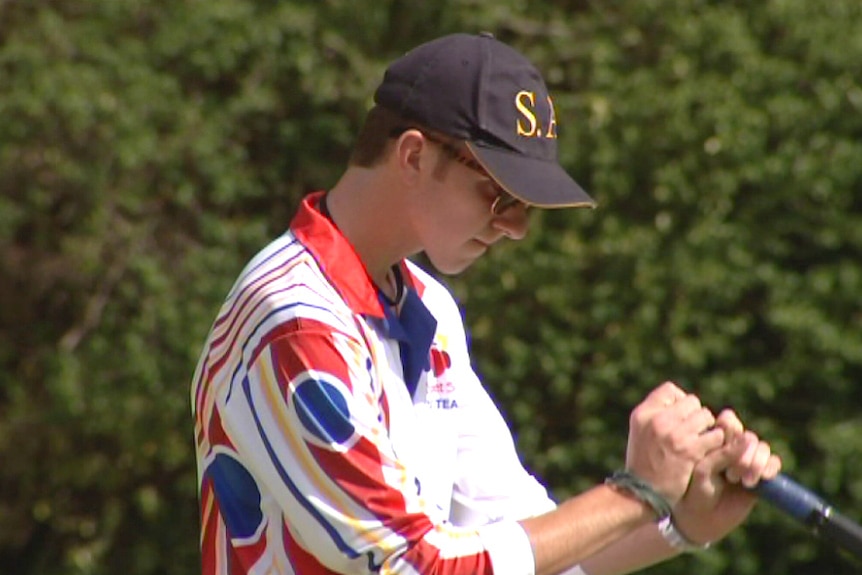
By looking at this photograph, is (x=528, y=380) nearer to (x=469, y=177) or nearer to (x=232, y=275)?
(x=232, y=275)

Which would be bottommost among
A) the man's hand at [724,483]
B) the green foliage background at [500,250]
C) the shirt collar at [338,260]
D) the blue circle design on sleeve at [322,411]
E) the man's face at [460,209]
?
the green foliage background at [500,250]

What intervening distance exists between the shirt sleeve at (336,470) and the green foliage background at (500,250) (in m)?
3.54

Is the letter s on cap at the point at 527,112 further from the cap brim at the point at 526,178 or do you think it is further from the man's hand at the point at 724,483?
the man's hand at the point at 724,483

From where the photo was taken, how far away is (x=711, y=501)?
320 cm

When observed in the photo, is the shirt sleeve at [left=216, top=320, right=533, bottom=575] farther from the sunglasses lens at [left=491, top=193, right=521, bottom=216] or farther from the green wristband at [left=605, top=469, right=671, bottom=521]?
the sunglasses lens at [left=491, top=193, right=521, bottom=216]

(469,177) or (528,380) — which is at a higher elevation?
(469,177)

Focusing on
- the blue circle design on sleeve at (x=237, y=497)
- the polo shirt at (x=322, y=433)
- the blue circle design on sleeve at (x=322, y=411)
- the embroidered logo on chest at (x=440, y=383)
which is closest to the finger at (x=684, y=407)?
the polo shirt at (x=322, y=433)

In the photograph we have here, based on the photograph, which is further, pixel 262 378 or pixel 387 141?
→ pixel 387 141

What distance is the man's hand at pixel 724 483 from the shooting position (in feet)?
10.3

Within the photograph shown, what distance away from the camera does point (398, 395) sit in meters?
3.13

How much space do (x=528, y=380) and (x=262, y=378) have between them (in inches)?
154

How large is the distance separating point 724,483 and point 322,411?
2.35 ft

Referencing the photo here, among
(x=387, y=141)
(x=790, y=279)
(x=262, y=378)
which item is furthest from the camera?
(x=790, y=279)

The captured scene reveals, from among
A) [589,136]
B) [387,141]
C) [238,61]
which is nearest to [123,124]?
[238,61]
